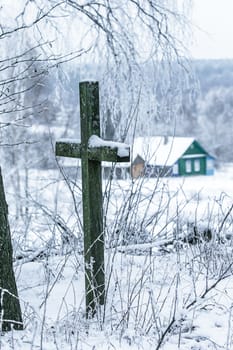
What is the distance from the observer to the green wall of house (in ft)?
144

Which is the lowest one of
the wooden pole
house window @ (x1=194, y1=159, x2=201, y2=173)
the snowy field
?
house window @ (x1=194, y1=159, x2=201, y2=173)

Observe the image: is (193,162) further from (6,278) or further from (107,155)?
(6,278)

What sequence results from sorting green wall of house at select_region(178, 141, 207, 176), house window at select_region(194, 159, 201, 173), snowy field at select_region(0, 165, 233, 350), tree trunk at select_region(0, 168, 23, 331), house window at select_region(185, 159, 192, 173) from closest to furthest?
1. snowy field at select_region(0, 165, 233, 350)
2. tree trunk at select_region(0, 168, 23, 331)
3. green wall of house at select_region(178, 141, 207, 176)
4. house window at select_region(185, 159, 192, 173)
5. house window at select_region(194, 159, 201, 173)

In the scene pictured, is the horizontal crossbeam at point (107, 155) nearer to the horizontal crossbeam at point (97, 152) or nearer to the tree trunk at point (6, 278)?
the horizontal crossbeam at point (97, 152)

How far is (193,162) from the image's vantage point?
149 feet

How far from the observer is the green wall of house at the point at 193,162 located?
43.9m

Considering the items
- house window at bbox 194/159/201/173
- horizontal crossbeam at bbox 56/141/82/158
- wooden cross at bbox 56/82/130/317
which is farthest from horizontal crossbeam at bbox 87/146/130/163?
house window at bbox 194/159/201/173

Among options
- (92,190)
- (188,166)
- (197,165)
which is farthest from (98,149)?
(197,165)

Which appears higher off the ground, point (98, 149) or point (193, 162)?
point (98, 149)

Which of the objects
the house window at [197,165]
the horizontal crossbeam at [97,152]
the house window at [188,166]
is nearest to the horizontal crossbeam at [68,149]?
the horizontal crossbeam at [97,152]

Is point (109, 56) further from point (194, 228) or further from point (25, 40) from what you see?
point (194, 228)

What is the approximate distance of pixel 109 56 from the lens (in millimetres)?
7004

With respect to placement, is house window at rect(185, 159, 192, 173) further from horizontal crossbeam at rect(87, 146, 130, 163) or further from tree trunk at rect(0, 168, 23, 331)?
tree trunk at rect(0, 168, 23, 331)

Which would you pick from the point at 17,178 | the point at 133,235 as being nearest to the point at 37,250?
the point at 133,235
